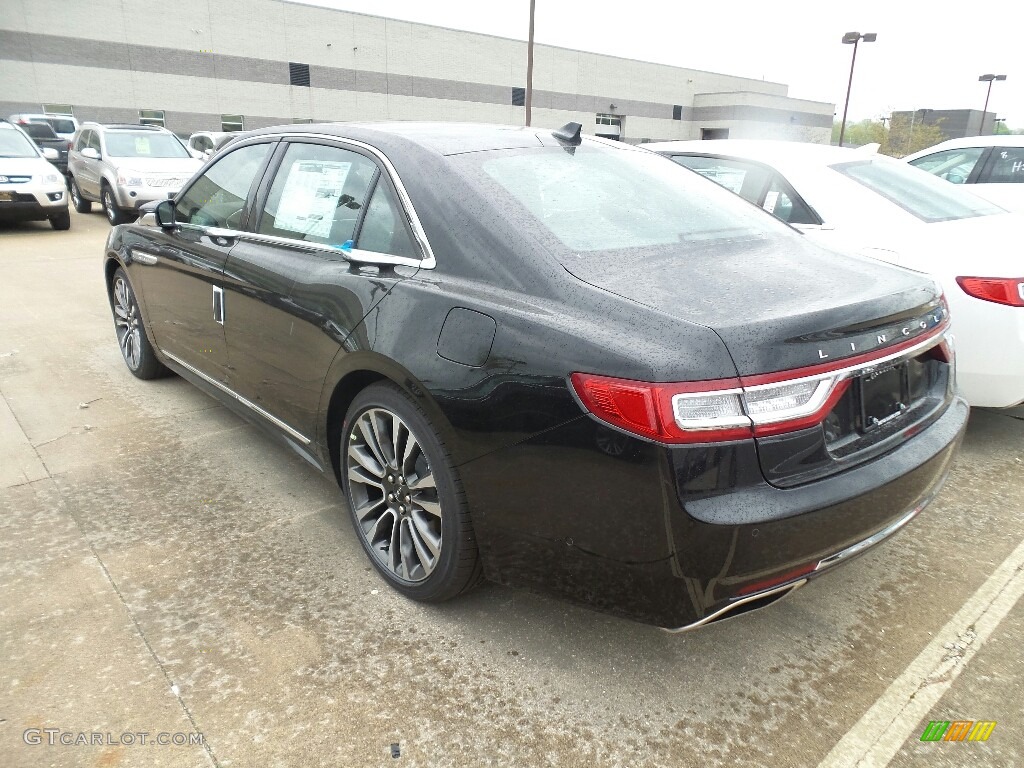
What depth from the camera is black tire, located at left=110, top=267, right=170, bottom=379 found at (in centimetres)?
473

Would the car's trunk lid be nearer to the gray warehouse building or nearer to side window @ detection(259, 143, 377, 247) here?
side window @ detection(259, 143, 377, 247)

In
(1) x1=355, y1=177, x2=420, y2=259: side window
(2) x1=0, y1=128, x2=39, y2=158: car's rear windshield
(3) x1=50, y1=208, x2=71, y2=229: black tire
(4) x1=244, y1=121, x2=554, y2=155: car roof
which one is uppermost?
(4) x1=244, y1=121, x2=554, y2=155: car roof

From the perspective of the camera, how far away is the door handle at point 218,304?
3427mm

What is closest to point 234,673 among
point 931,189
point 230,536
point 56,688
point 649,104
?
point 56,688

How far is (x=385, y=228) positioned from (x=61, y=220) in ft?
38.0

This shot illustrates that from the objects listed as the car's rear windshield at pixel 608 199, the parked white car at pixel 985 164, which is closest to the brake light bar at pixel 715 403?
the car's rear windshield at pixel 608 199

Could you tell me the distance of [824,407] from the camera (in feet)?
6.24

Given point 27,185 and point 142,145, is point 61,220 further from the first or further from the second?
point 142,145

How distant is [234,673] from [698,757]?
1388 millimetres

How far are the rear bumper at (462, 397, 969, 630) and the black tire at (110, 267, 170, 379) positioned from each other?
11.2 ft

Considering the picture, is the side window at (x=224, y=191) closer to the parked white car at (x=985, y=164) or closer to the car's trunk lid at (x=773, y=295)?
the car's trunk lid at (x=773, y=295)

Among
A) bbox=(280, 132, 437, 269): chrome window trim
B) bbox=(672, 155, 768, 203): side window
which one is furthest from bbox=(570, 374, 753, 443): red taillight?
bbox=(672, 155, 768, 203): side window

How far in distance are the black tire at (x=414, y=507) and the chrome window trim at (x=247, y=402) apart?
31 cm

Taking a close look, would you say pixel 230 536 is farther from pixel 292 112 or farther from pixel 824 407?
pixel 292 112
